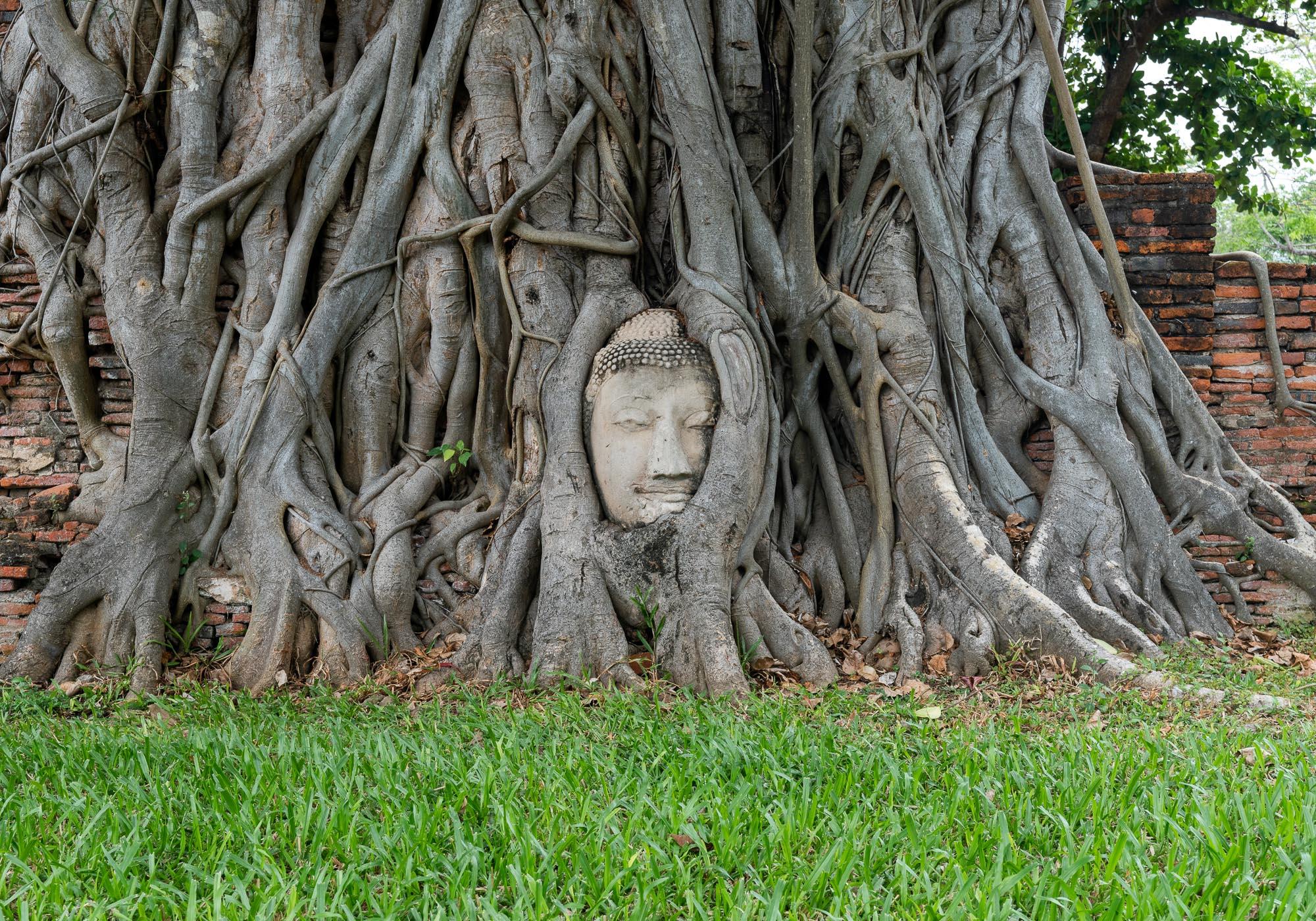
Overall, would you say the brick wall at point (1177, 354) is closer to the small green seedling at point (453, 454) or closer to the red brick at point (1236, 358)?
the red brick at point (1236, 358)

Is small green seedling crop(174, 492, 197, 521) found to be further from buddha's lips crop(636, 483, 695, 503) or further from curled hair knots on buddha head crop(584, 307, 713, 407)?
buddha's lips crop(636, 483, 695, 503)

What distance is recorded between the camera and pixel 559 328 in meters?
4.27

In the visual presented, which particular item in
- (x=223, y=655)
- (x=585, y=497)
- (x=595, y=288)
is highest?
(x=595, y=288)

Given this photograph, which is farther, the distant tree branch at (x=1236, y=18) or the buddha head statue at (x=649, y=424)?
→ the distant tree branch at (x=1236, y=18)

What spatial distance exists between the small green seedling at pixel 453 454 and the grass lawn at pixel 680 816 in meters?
1.51

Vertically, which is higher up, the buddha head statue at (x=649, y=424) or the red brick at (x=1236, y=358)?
the red brick at (x=1236, y=358)

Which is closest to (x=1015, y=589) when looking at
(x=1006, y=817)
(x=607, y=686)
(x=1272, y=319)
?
(x=607, y=686)

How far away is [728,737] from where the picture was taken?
8.68 ft

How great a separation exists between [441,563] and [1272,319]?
13.7 ft

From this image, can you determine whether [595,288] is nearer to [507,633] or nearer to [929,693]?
[507,633]

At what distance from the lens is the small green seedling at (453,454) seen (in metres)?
Answer: 4.36

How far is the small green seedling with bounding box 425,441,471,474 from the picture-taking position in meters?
4.36

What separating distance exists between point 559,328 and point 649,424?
69cm

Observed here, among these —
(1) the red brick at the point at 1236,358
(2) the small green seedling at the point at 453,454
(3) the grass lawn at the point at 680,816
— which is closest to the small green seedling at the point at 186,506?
(2) the small green seedling at the point at 453,454
